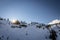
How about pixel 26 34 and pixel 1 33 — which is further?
pixel 26 34

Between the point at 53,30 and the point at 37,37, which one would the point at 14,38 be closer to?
the point at 37,37

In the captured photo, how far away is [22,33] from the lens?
21938mm

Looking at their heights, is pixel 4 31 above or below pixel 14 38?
above

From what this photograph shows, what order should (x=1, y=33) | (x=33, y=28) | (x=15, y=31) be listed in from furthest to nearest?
(x=33, y=28), (x=15, y=31), (x=1, y=33)

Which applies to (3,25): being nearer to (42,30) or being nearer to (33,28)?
(33,28)

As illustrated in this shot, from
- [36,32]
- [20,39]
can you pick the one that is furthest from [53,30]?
[20,39]

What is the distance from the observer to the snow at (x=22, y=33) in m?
20.8

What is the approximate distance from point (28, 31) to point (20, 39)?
8.79 feet

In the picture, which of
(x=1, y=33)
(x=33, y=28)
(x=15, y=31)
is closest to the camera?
(x=1, y=33)

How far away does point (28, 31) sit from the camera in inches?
892

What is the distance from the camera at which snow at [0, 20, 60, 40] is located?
2080 cm

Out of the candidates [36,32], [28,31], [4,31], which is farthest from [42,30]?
[4,31]

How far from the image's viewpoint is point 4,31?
→ 21.1 metres

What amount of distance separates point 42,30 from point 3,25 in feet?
27.0
